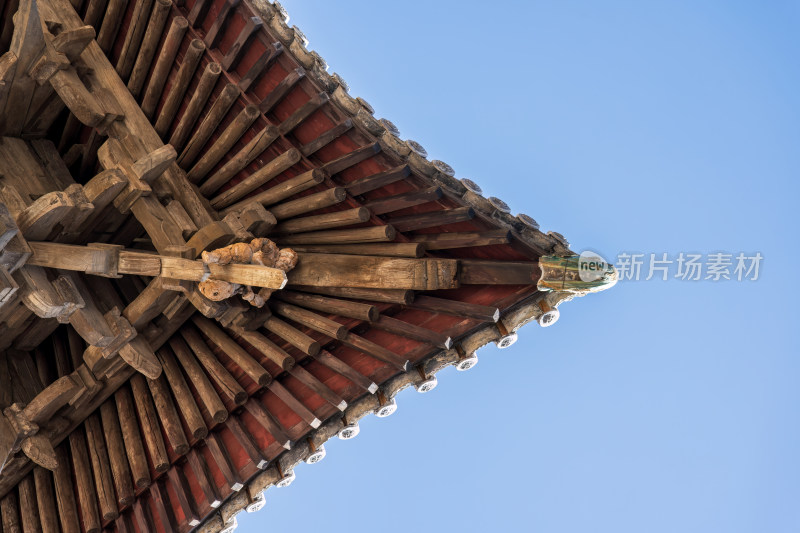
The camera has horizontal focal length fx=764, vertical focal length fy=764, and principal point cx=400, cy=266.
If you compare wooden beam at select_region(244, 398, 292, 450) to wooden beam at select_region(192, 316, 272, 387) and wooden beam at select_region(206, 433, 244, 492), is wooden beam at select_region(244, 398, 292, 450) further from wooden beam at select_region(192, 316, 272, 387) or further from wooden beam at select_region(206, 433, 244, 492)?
wooden beam at select_region(206, 433, 244, 492)

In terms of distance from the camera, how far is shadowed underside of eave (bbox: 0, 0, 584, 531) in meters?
6.16

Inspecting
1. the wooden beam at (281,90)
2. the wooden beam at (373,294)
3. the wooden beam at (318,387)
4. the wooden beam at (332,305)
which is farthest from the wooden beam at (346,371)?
the wooden beam at (281,90)

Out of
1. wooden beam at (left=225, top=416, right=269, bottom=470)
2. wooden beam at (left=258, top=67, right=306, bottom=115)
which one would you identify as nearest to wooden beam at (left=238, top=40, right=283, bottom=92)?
wooden beam at (left=258, top=67, right=306, bottom=115)

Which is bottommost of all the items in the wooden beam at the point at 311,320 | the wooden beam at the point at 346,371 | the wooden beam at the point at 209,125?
the wooden beam at the point at 346,371

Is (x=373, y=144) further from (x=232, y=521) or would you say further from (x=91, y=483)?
(x=91, y=483)

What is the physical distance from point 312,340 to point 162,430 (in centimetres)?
200

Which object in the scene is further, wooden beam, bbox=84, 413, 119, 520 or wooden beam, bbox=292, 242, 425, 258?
wooden beam, bbox=84, 413, 119, 520

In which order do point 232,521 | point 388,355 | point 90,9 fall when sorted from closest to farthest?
1. point 388,355
2. point 232,521
3. point 90,9

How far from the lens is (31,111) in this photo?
7449 millimetres

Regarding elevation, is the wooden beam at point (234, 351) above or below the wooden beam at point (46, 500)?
above

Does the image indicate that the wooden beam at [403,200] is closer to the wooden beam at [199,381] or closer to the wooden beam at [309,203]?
the wooden beam at [309,203]

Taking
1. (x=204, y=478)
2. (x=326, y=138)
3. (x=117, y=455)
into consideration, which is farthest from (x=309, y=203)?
(x=117, y=455)

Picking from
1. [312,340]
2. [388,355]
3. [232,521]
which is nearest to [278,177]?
[312,340]

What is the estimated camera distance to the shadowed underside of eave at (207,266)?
20.2 ft
